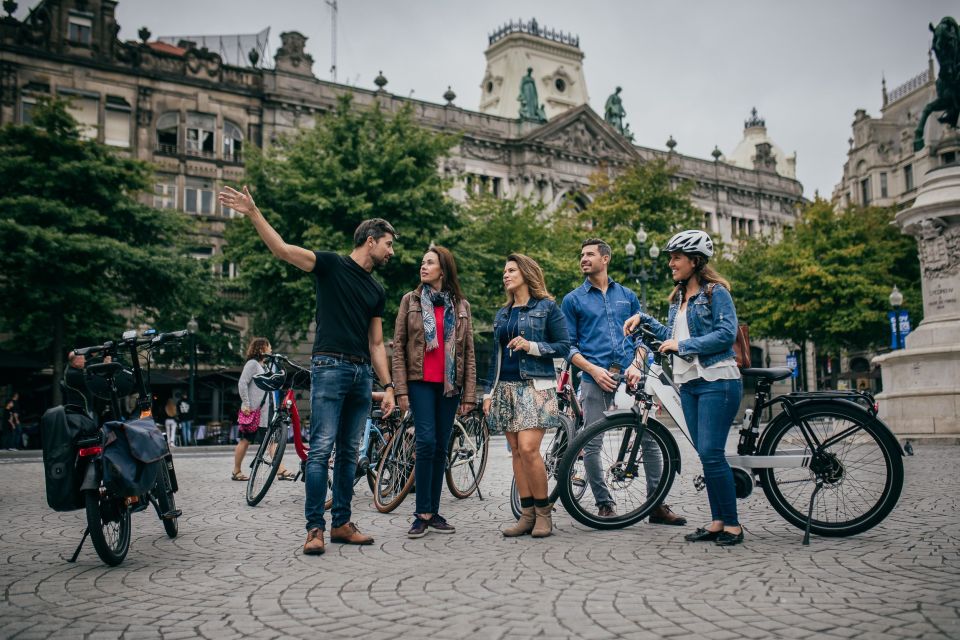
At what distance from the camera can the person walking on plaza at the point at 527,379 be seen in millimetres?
6031

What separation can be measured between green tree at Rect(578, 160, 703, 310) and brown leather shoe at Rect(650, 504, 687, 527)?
30756 millimetres

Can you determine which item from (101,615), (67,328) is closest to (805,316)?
(67,328)

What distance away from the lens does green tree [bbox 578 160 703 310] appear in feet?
122

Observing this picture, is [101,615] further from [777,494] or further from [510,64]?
[510,64]

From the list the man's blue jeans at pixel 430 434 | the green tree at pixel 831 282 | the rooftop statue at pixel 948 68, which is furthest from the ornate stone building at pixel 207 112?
the man's blue jeans at pixel 430 434

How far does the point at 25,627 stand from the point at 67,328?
23.8 metres

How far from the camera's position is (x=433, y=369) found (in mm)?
6234

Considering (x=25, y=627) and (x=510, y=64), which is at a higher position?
(x=510, y=64)

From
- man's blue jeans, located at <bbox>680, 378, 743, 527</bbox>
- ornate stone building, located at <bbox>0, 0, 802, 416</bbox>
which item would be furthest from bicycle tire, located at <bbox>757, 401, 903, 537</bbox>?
ornate stone building, located at <bbox>0, 0, 802, 416</bbox>

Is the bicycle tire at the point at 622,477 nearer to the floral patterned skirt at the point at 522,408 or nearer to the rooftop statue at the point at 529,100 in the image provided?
the floral patterned skirt at the point at 522,408

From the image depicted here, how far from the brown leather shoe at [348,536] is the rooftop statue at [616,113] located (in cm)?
4992

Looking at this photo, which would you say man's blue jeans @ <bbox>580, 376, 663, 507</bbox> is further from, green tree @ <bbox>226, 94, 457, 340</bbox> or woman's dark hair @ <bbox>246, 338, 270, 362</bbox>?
green tree @ <bbox>226, 94, 457, 340</bbox>

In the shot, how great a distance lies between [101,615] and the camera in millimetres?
4012

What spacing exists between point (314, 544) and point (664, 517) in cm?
273
